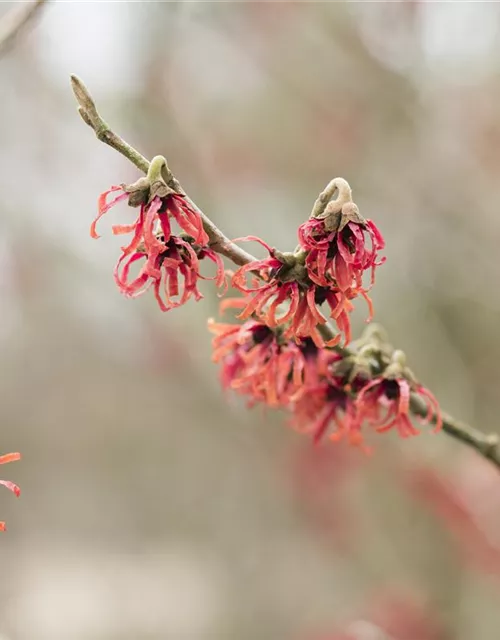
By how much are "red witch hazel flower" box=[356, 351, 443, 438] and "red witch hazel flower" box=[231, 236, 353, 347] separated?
0.19m

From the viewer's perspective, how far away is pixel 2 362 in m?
8.26

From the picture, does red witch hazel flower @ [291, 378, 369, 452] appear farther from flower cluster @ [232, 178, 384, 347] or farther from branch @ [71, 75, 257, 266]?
branch @ [71, 75, 257, 266]

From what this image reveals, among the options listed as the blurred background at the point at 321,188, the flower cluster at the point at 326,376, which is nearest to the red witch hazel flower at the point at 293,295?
the flower cluster at the point at 326,376

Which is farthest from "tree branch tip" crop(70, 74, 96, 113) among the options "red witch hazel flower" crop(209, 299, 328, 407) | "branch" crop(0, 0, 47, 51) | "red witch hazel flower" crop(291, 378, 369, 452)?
"red witch hazel flower" crop(291, 378, 369, 452)

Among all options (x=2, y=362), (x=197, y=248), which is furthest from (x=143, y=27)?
(x=2, y=362)

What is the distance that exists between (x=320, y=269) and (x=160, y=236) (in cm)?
22

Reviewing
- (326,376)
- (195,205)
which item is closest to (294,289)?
(195,205)

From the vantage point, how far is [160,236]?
873mm

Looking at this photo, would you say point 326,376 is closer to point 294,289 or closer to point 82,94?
point 294,289

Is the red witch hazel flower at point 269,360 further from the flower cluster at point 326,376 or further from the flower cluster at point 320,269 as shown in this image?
the flower cluster at point 320,269

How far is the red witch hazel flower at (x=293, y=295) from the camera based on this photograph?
872 millimetres

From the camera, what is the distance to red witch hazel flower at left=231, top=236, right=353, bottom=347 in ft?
2.86

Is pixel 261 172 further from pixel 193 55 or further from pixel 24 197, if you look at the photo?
pixel 24 197

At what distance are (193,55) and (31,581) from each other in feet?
22.4
